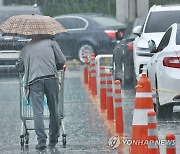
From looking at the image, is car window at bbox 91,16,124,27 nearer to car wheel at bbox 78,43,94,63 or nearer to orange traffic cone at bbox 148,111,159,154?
car wheel at bbox 78,43,94,63

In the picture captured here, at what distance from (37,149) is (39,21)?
5.68 ft

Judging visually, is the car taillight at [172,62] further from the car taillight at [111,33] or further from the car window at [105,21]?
the car window at [105,21]

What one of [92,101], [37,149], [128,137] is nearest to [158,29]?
[92,101]

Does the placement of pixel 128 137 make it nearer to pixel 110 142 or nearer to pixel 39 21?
pixel 110 142

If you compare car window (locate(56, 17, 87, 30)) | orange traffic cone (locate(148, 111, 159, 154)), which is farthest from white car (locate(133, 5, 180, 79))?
car window (locate(56, 17, 87, 30))

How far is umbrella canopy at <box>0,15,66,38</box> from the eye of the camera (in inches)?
488

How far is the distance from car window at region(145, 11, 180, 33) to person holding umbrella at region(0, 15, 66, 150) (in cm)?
762

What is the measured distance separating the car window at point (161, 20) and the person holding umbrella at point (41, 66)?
762 centimetres

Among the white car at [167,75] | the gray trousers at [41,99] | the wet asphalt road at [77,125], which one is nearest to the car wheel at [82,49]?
the wet asphalt road at [77,125]

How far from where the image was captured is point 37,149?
12273 mm

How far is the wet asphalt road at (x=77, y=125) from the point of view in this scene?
12.5 m

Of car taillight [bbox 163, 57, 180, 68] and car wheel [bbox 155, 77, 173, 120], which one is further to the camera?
car wheel [bbox 155, 77, 173, 120]

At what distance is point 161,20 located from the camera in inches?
794

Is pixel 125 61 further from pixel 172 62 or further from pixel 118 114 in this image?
pixel 118 114
